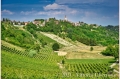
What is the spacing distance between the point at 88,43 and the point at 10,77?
5037 centimetres

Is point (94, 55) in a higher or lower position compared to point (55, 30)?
lower

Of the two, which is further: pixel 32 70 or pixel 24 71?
pixel 32 70

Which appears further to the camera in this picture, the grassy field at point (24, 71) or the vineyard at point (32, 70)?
the vineyard at point (32, 70)

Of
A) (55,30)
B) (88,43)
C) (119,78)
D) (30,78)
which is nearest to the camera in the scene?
(30,78)

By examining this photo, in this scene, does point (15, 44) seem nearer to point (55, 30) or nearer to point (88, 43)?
point (88, 43)

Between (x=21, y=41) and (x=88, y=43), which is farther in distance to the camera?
(x=88, y=43)

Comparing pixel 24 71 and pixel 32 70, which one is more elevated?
pixel 24 71

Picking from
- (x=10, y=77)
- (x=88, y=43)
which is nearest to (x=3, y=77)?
(x=10, y=77)

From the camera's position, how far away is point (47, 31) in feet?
254

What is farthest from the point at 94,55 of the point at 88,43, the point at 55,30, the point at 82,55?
the point at 55,30

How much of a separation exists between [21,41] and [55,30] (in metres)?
33.9

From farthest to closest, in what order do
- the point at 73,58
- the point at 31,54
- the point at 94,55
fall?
the point at 94,55 → the point at 73,58 → the point at 31,54

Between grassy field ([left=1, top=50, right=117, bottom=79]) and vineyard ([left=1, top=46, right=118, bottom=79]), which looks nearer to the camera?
grassy field ([left=1, top=50, right=117, bottom=79])

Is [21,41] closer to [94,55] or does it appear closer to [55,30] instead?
[94,55]
